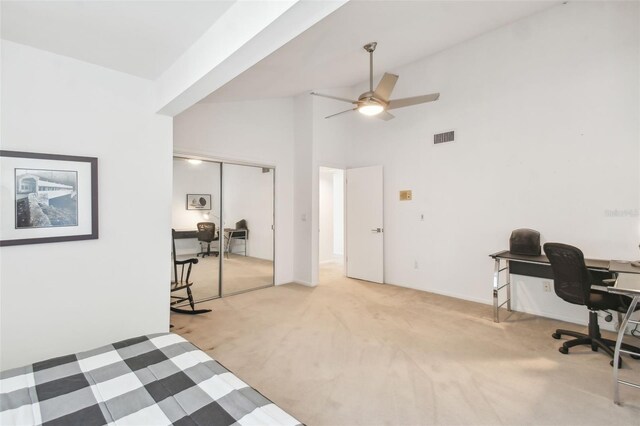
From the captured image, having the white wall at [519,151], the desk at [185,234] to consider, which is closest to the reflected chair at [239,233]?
the desk at [185,234]

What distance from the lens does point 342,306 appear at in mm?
4094

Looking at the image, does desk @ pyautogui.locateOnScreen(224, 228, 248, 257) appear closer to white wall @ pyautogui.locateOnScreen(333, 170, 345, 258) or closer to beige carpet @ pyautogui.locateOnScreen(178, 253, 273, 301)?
beige carpet @ pyautogui.locateOnScreen(178, 253, 273, 301)

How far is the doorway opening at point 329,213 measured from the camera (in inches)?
289

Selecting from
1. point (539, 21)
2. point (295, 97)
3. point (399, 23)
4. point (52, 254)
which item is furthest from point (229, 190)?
point (539, 21)

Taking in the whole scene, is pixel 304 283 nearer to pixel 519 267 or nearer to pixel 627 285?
pixel 519 267

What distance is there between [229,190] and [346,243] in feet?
8.11

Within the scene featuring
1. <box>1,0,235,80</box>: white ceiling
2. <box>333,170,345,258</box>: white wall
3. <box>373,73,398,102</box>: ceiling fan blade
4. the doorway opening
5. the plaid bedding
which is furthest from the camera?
<box>333,170,345,258</box>: white wall

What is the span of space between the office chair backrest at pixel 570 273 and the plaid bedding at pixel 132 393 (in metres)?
2.84

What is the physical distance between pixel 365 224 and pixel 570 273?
3.16 m

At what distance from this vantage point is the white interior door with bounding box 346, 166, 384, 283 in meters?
5.31

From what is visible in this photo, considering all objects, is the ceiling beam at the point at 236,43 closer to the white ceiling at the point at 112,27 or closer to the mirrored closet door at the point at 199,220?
the white ceiling at the point at 112,27

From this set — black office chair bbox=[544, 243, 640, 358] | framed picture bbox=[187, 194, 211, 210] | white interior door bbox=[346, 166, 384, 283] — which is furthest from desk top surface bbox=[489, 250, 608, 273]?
framed picture bbox=[187, 194, 211, 210]

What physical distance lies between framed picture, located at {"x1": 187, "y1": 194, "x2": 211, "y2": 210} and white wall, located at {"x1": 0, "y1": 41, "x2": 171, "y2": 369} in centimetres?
146

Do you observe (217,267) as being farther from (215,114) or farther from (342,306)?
(215,114)
